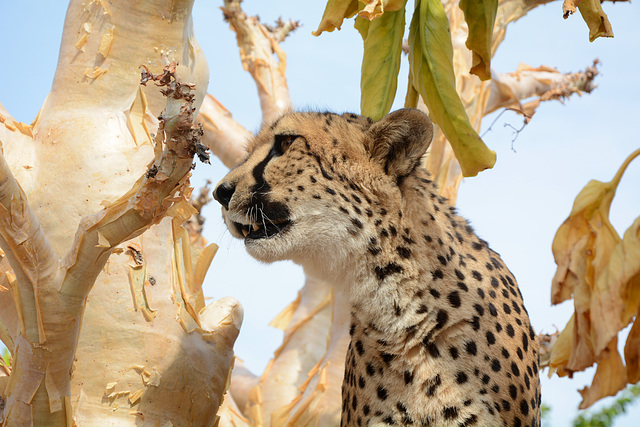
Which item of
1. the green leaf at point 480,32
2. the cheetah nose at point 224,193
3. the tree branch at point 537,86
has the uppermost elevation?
the tree branch at point 537,86

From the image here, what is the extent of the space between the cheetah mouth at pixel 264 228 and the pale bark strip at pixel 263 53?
4.43 m

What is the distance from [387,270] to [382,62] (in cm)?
111

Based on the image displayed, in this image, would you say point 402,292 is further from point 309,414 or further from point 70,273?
point 309,414

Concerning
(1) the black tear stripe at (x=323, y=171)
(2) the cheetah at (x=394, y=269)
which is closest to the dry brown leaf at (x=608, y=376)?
(2) the cheetah at (x=394, y=269)

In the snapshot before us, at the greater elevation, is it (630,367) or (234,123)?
(234,123)

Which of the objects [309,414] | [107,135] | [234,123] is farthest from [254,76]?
[107,135]

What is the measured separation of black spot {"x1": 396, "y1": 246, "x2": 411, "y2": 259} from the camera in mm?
2438

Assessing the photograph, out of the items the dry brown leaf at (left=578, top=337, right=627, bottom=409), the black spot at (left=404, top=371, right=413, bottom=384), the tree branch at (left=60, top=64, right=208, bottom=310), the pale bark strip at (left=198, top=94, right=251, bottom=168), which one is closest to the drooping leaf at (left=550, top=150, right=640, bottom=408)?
the dry brown leaf at (left=578, top=337, right=627, bottom=409)

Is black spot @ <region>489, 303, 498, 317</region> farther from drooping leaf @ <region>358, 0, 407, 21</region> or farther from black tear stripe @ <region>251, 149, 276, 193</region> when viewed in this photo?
drooping leaf @ <region>358, 0, 407, 21</region>

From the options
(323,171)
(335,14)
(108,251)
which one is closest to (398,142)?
(323,171)

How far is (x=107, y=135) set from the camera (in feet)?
9.15

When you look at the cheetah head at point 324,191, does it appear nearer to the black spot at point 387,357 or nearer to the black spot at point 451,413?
the black spot at point 387,357

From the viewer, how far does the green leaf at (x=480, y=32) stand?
269 centimetres

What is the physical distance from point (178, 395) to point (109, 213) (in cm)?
90
